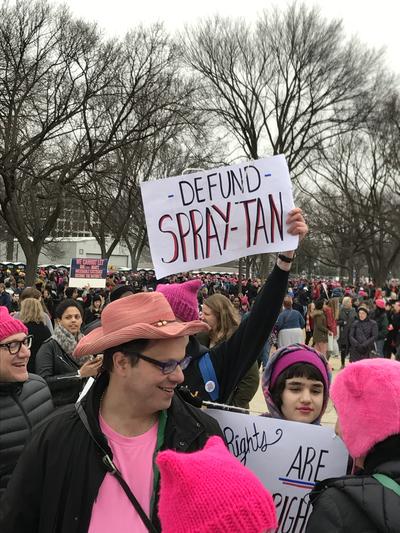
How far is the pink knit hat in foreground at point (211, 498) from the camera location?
1.23 meters

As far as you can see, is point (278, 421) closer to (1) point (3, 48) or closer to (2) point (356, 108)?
(1) point (3, 48)

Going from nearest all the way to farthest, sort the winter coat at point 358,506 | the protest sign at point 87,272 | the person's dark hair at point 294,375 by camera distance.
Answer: the winter coat at point 358,506 < the person's dark hair at point 294,375 < the protest sign at point 87,272

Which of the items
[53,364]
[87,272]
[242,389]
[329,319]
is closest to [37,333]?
[53,364]

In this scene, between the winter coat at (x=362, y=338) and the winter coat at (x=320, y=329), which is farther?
the winter coat at (x=320, y=329)

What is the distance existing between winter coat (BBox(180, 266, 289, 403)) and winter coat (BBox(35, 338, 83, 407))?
186 centimetres

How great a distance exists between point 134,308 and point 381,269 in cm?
4069

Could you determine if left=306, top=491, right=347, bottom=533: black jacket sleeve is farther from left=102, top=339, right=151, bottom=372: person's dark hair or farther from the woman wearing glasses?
the woman wearing glasses

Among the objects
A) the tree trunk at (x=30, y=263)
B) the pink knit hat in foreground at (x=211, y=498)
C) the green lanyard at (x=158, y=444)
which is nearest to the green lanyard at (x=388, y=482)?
the pink knit hat in foreground at (x=211, y=498)

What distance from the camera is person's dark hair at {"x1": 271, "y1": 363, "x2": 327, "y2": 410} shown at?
2818 millimetres

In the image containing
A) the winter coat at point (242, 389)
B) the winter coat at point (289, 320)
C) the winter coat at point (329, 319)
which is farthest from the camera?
the winter coat at point (329, 319)

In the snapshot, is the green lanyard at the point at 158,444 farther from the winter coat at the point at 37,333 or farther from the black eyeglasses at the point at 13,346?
the winter coat at the point at 37,333

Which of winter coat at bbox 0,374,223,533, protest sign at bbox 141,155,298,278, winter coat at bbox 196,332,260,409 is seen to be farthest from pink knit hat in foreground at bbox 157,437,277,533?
winter coat at bbox 196,332,260,409

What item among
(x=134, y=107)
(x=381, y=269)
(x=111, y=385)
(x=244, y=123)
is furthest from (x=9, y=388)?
(x=381, y=269)

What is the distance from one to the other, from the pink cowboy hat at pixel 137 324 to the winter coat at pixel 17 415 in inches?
47.2
